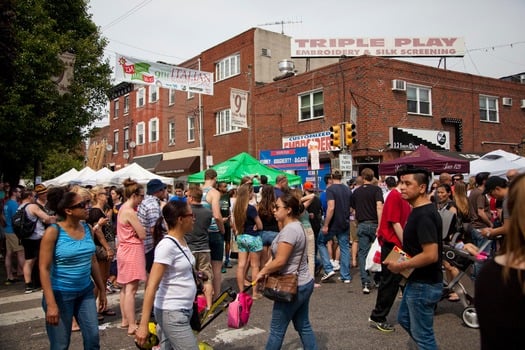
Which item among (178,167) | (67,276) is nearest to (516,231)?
(67,276)

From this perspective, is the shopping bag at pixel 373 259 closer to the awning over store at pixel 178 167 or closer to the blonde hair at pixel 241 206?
the blonde hair at pixel 241 206

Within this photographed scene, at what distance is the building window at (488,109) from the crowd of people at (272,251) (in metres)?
17.3

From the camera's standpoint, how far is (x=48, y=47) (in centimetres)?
1245

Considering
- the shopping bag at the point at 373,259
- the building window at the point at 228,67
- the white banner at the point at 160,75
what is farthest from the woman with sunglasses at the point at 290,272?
the building window at the point at 228,67

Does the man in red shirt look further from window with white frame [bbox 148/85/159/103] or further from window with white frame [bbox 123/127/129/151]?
window with white frame [bbox 123/127/129/151]

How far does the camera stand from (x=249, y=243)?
282 inches

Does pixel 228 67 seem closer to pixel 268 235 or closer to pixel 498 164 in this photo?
pixel 498 164

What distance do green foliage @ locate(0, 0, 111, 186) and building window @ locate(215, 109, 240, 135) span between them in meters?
11.2

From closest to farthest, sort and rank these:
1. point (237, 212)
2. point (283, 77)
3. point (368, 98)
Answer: point (237, 212)
point (368, 98)
point (283, 77)

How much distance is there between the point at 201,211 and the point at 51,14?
508 inches

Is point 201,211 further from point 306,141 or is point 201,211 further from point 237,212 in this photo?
point 306,141

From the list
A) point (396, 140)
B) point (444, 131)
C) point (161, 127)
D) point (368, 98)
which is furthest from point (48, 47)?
point (161, 127)

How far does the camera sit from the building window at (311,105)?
72.8 ft

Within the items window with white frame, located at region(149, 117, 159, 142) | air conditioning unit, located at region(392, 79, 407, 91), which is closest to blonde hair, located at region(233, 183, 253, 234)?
air conditioning unit, located at region(392, 79, 407, 91)
